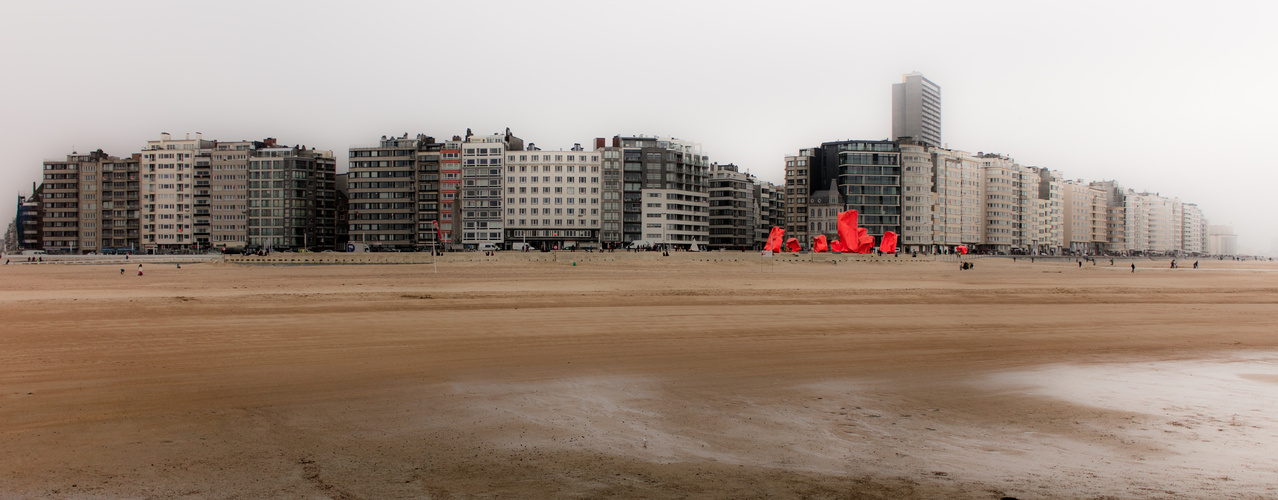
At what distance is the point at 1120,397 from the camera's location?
9836mm

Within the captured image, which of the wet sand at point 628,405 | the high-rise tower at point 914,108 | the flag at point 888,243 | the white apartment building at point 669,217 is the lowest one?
the wet sand at point 628,405

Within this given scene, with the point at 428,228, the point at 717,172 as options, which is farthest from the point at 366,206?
the point at 717,172

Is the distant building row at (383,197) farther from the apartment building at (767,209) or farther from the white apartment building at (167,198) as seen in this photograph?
the apartment building at (767,209)

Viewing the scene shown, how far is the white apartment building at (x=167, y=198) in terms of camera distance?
120m

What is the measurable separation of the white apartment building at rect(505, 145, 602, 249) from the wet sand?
91.7m

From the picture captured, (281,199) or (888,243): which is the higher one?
(281,199)

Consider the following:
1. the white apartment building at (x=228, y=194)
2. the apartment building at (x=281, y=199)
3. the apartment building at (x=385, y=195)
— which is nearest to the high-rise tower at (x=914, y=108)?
the apartment building at (x=385, y=195)

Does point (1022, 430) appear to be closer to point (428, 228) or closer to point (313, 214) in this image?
point (428, 228)

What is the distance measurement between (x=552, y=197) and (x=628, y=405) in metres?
103

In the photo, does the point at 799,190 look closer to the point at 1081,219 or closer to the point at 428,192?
the point at 428,192

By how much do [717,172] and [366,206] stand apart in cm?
6586

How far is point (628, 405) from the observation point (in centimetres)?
917

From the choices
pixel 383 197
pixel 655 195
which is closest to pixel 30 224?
pixel 383 197

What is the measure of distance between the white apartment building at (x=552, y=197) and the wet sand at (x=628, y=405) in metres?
91.7
